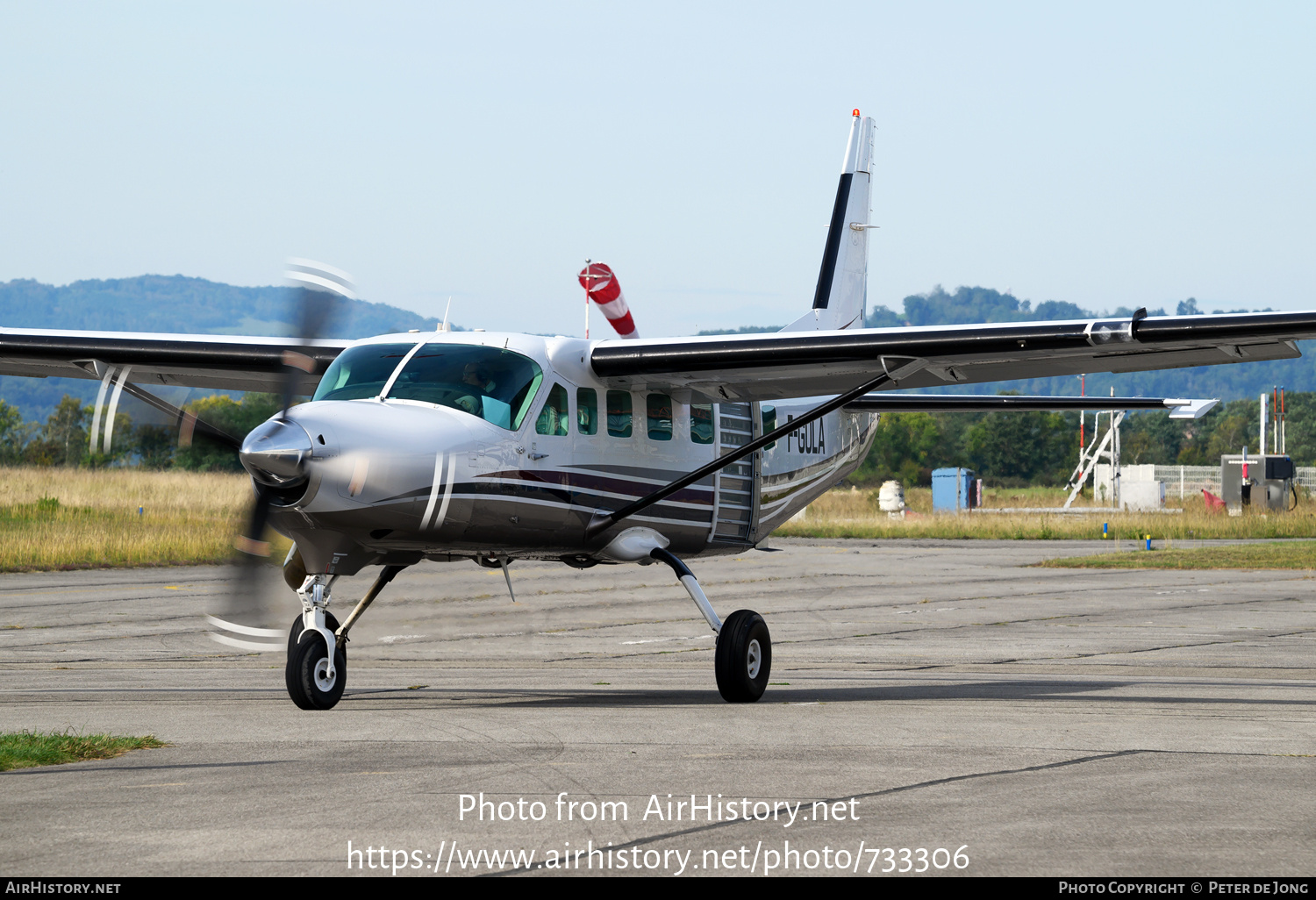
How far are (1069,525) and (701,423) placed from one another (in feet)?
136

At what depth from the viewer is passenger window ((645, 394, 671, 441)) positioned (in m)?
Result: 13.5

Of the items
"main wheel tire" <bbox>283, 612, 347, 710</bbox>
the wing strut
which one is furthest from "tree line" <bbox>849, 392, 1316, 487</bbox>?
"main wheel tire" <bbox>283, 612, 347, 710</bbox>

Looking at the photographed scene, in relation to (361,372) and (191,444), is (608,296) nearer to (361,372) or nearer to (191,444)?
(361,372)

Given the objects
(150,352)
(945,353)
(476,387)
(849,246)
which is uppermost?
(849,246)

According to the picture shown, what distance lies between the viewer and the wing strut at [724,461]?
12680 millimetres

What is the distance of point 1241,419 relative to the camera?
519 ft

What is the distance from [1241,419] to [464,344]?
16169cm

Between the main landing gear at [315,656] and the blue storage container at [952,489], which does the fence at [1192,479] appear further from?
the main landing gear at [315,656]

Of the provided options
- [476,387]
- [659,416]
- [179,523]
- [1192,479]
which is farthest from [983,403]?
[1192,479]

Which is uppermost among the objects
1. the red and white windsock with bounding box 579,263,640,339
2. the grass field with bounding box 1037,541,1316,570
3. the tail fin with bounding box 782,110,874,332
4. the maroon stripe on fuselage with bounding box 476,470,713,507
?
the tail fin with bounding box 782,110,874,332

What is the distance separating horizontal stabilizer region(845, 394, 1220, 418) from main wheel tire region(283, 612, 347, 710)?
7.24m

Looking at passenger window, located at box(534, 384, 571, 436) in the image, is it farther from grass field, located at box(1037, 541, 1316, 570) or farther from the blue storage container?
the blue storage container

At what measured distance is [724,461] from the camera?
13.2 metres

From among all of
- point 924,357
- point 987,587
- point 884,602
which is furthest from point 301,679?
point 987,587
